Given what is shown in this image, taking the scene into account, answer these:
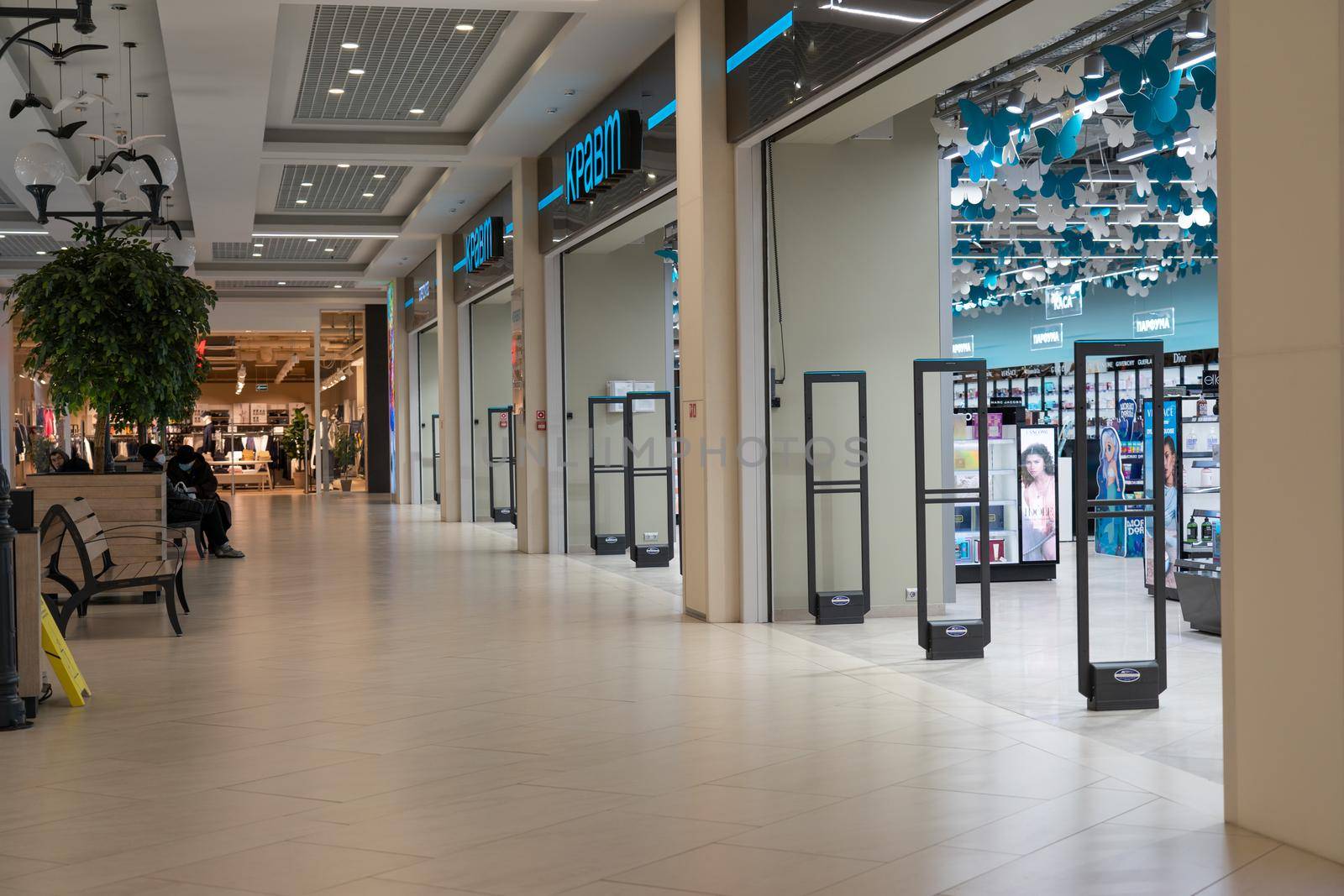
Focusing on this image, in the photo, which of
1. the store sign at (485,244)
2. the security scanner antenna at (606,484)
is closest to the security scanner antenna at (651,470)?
the security scanner antenna at (606,484)

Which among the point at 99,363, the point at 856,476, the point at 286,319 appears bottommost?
the point at 856,476

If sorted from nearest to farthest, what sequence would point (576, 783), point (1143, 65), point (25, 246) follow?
point (576, 783) < point (1143, 65) < point (25, 246)

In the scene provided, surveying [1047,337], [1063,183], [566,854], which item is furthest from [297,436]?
[566,854]

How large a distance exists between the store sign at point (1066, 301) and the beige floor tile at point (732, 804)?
20018 millimetres

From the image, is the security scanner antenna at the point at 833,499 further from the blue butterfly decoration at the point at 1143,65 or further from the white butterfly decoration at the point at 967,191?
the white butterfly decoration at the point at 967,191

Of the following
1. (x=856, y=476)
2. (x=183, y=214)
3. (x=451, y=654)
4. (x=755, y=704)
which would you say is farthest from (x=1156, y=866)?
(x=183, y=214)

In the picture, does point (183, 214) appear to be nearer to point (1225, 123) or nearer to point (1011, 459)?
point (1011, 459)

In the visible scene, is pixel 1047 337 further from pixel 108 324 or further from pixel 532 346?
pixel 108 324

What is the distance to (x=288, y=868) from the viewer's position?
10.4 ft

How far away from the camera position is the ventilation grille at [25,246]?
17609mm

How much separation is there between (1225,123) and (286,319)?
23382 millimetres

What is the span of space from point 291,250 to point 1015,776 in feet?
57.6

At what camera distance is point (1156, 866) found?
122 inches

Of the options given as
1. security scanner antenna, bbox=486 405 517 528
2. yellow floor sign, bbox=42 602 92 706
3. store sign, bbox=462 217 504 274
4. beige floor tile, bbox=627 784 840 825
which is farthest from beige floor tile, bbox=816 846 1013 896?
security scanner antenna, bbox=486 405 517 528
